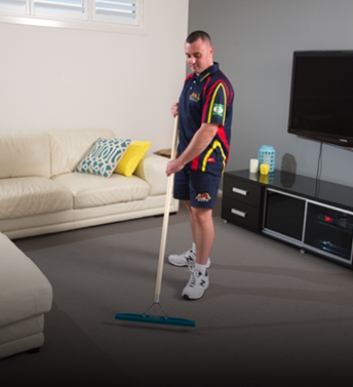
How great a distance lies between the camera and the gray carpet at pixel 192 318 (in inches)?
83.0

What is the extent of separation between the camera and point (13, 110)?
4.19 metres

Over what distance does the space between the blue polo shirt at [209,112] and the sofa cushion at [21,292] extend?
109cm

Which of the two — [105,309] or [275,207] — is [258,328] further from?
[275,207]

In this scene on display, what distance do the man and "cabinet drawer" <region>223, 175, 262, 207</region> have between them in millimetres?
1113

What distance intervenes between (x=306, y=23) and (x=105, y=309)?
2944 mm

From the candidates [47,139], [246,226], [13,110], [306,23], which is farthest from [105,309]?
[306,23]

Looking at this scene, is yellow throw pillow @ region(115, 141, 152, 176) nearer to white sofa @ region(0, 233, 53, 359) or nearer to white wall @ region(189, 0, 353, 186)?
white wall @ region(189, 0, 353, 186)

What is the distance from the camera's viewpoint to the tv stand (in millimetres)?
3332

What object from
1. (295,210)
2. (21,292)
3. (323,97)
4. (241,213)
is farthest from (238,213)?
(21,292)

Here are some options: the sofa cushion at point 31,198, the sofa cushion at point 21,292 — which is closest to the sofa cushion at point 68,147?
the sofa cushion at point 31,198

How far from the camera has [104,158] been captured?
4.09 metres

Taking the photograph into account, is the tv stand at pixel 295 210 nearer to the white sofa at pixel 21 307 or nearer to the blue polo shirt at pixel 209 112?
the blue polo shirt at pixel 209 112

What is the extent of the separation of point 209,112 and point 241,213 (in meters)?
1.66

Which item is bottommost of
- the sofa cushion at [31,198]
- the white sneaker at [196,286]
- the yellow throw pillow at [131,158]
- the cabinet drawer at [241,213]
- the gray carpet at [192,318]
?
the gray carpet at [192,318]
